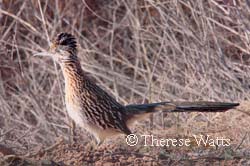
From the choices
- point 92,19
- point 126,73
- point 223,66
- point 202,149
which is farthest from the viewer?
point 92,19

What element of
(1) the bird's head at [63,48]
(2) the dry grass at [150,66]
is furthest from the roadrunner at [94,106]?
(2) the dry grass at [150,66]

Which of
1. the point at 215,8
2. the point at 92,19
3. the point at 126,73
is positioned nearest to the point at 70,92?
the point at 215,8

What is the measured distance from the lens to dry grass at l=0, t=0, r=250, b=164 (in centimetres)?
717

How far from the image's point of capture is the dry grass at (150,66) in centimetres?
717

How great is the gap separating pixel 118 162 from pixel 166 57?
151 inches

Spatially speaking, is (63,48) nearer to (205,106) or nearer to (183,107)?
(183,107)

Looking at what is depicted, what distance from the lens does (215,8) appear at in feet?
28.0

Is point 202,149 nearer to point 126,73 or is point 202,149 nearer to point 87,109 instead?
point 87,109

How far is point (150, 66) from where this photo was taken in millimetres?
9594

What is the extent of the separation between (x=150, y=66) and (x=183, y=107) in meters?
3.56
